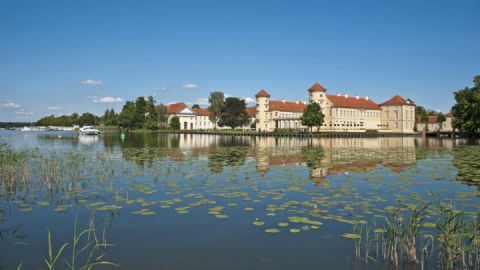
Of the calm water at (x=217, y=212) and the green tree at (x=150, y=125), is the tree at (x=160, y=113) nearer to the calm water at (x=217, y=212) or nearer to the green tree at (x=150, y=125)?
the green tree at (x=150, y=125)

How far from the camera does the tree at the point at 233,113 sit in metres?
112

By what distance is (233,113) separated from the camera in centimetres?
11244

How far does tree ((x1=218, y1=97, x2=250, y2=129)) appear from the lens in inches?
4429

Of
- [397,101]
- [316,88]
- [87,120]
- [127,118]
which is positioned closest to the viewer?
[316,88]

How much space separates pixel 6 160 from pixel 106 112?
561 ft

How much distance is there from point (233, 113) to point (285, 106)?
1918 cm

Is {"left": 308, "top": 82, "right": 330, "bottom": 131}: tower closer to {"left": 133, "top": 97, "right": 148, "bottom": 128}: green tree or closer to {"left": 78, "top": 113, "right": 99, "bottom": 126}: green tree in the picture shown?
{"left": 133, "top": 97, "right": 148, "bottom": 128}: green tree

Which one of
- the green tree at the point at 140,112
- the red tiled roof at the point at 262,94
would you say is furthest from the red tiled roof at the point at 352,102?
the green tree at the point at 140,112

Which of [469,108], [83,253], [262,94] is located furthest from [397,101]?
[83,253]

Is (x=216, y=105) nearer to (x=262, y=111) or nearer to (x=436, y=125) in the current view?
(x=262, y=111)

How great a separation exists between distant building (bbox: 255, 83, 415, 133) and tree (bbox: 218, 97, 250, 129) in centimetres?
539

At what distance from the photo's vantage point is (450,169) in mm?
→ 19172

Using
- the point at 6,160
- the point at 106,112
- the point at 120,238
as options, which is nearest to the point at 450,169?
the point at 120,238

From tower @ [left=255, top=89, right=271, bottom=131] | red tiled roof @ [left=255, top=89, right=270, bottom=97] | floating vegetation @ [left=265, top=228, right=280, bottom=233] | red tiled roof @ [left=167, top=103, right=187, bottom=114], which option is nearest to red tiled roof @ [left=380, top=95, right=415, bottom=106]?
red tiled roof @ [left=255, top=89, right=270, bottom=97]
